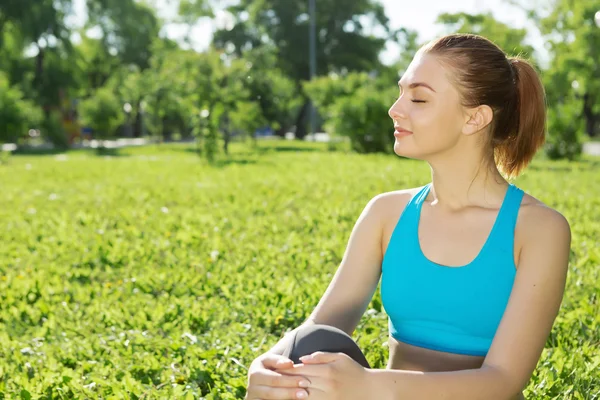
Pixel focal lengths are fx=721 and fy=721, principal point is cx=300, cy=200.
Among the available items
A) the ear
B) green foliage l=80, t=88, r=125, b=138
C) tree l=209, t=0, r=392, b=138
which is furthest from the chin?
tree l=209, t=0, r=392, b=138

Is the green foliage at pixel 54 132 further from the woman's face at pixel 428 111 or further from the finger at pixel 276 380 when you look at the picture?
the finger at pixel 276 380

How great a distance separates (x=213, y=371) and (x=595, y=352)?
76.2 inches

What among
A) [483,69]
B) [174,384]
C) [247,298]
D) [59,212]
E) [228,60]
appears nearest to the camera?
[483,69]

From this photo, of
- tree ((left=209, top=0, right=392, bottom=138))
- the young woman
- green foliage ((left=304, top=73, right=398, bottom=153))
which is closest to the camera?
the young woman

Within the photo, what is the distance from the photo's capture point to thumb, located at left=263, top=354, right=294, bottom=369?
1922 millimetres

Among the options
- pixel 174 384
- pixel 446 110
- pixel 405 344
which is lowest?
pixel 174 384

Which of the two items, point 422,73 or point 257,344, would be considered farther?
point 257,344

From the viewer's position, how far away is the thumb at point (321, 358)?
187 centimetres

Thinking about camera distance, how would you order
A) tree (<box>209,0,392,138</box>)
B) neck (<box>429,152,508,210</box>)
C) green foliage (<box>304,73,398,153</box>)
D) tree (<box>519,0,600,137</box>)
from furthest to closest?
tree (<box>209,0,392,138</box>) → tree (<box>519,0,600,137</box>) → green foliage (<box>304,73,398,153</box>) → neck (<box>429,152,508,210</box>)

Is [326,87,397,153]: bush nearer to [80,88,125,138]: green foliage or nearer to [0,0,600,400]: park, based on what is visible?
[0,0,600,400]: park

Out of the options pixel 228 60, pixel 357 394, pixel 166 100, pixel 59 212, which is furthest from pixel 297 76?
pixel 357 394

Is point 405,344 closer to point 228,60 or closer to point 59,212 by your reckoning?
point 59,212

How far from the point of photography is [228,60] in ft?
70.9

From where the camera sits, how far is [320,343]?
6.68 ft
